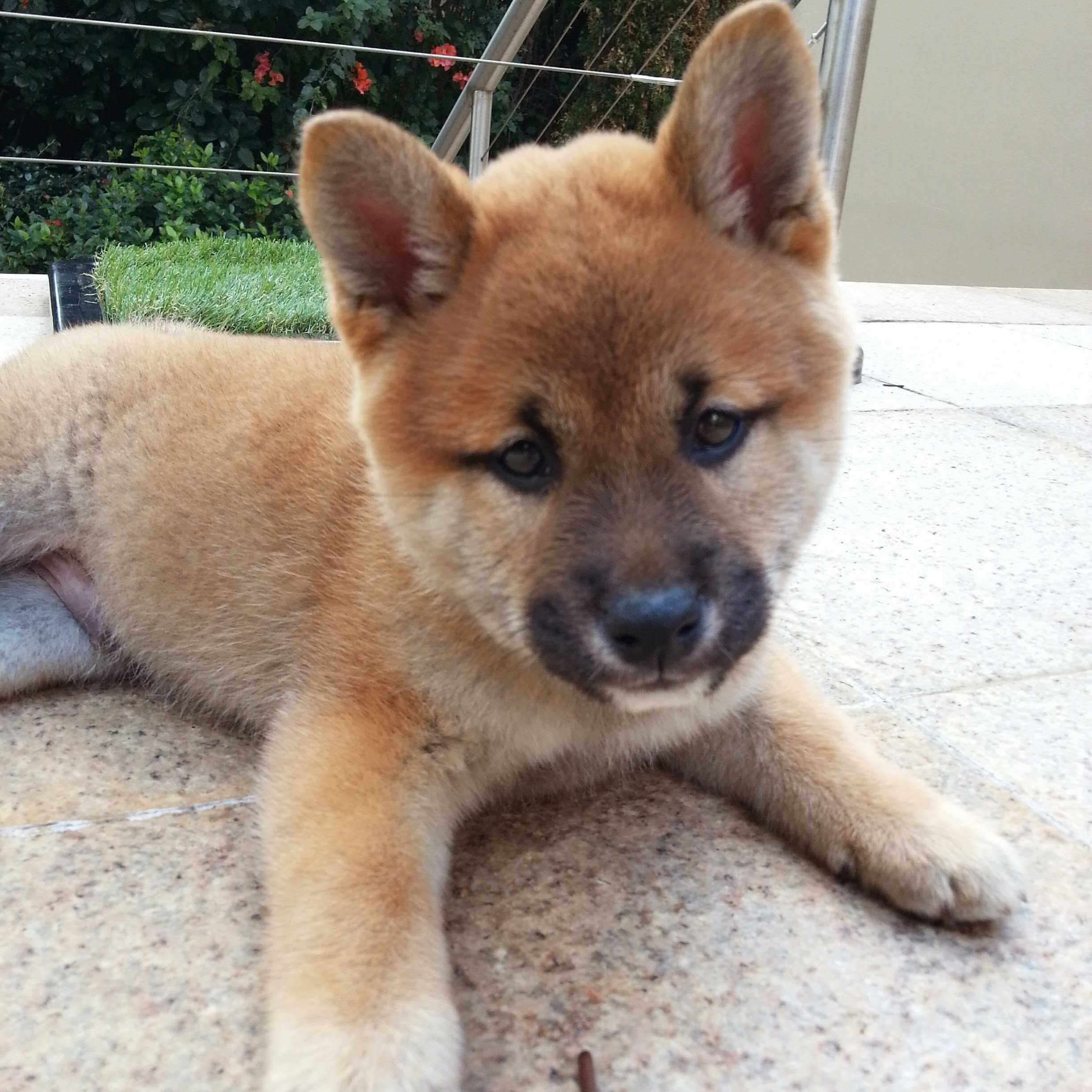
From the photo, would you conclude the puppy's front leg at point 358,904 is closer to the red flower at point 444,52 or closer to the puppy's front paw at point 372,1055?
the puppy's front paw at point 372,1055

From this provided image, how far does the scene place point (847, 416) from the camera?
2.01 meters

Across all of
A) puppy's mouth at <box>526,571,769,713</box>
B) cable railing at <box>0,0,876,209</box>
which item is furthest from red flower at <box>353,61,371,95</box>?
puppy's mouth at <box>526,571,769,713</box>

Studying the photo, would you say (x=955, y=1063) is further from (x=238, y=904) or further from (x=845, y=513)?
(x=845, y=513)

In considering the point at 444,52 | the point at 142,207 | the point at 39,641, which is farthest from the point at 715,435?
the point at 444,52

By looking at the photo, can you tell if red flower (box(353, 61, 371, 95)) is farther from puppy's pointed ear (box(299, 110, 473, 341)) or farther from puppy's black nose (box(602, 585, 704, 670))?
puppy's black nose (box(602, 585, 704, 670))

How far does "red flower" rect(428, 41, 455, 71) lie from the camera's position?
9.06 metres

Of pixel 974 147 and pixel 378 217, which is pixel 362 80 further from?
pixel 378 217

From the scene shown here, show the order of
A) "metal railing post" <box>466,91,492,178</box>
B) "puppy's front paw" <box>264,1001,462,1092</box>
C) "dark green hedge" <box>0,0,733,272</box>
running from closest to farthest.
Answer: "puppy's front paw" <box>264,1001,462,1092</box>
"metal railing post" <box>466,91,492,178</box>
"dark green hedge" <box>0,0,733,272</box>

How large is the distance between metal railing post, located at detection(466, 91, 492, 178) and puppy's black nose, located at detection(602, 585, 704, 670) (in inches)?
213

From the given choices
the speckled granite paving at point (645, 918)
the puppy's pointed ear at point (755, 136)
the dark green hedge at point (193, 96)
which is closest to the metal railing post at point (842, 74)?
the speckled granite paving at point (645, 918)

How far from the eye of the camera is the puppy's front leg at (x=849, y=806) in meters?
1.75

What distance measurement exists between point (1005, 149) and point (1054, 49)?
3.08 ft

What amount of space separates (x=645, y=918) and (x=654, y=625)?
547 mm

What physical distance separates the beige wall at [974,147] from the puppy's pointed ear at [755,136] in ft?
29.2
